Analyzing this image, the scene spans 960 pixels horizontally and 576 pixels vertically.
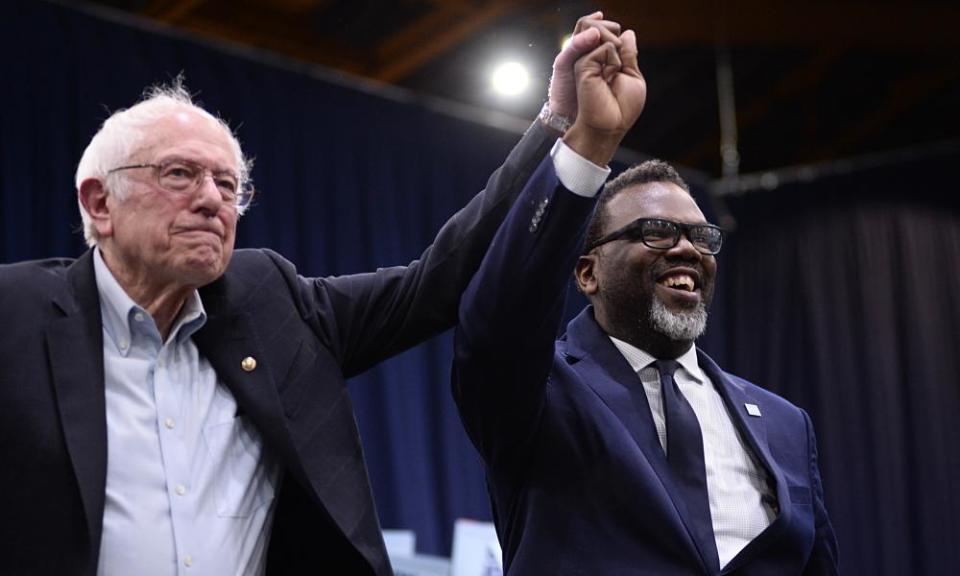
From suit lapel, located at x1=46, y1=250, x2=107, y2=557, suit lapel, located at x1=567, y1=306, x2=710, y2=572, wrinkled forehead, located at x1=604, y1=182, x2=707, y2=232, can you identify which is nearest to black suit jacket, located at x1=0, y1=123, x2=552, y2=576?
suit lapel, located at x1=46, y1=250, x2=107, y2=557

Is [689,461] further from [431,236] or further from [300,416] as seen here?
[431,236]

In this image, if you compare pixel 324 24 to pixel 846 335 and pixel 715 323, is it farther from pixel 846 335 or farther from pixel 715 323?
pixel 846 335

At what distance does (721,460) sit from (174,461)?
94cm

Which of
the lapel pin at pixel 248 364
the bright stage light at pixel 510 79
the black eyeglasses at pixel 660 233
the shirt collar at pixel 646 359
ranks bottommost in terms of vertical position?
the shirt collar at pixel 646 359

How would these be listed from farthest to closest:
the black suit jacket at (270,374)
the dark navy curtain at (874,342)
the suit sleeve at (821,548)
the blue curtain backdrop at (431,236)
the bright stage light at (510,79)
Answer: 1. the dark navy curtain at (874,342)
2. the bright stage light at (510,79)
3. the blue curtain backdrop at (431,236)
4. the suit sleeve at (821,548)
5. the black suit jacket at (270,374)

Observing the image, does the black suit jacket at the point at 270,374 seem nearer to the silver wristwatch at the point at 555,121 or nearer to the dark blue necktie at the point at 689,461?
the silver wristwatch at the point at 555,121

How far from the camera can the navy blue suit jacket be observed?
1.56 m

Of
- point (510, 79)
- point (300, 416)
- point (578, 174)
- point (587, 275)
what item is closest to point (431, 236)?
point (510, 79)

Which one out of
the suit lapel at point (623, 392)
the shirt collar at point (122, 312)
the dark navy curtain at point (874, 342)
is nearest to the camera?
the shirt collar at point (122, 312)

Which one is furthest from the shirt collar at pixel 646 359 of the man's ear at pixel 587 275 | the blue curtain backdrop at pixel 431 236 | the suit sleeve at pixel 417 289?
the blue curtain backdrop at pixel 431 236

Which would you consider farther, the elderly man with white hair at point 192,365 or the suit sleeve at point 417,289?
the suit sleeve at point 417,289

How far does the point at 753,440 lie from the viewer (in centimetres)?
196

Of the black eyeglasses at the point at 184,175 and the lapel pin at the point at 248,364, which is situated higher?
the black eyeglasses at the point at 184,175

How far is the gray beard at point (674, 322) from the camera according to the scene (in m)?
2.02
